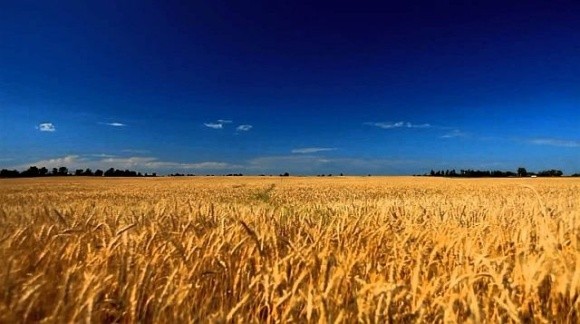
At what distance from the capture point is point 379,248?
3.65m

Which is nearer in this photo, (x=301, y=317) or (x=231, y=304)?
(x=301, y=317)

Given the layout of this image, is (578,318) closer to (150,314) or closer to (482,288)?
(482,288)

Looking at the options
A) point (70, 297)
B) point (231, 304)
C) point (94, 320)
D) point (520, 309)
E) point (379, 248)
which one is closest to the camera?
point (94, 320)

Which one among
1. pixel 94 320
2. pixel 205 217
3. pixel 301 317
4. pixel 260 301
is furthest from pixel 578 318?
pixel 205 217

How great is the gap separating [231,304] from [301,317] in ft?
1.99

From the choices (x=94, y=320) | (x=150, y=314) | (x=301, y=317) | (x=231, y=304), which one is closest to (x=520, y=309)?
(x=301, y=317)

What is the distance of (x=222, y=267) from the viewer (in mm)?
2846

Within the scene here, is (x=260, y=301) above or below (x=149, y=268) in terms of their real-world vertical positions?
below

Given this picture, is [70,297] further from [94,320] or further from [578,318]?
[578,318]

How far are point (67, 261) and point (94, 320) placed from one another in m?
1.36

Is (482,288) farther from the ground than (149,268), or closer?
closer

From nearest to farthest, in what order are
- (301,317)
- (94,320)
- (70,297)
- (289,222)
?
1. (94,320)
2. (70,297)
3. (301,317)
4. (289,222)

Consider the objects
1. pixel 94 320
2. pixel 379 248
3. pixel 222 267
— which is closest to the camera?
pixel 94 320

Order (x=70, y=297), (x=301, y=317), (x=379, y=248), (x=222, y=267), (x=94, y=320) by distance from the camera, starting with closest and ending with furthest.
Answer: (x=94, y=320), (x=70, y=297), (x=301, y=317), (x=222, y=267), (x=379, y=248)
